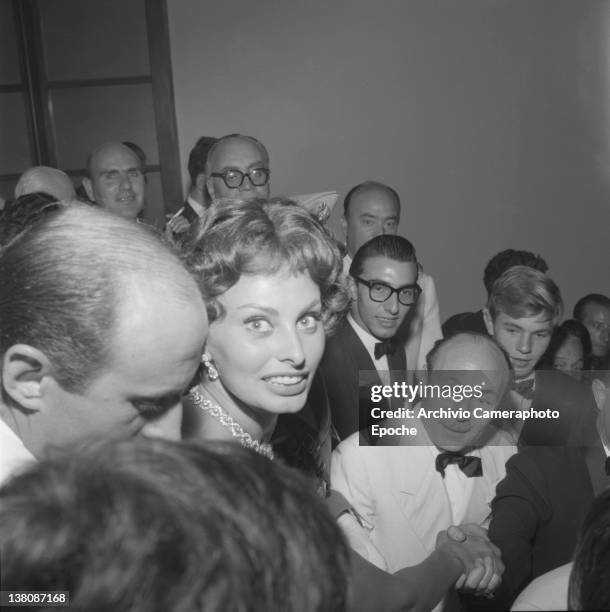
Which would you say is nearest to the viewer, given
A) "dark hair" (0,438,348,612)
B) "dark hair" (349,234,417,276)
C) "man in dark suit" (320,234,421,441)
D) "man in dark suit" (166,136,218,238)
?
"dark hair" (0,438,348,612)

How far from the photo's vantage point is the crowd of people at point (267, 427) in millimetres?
601

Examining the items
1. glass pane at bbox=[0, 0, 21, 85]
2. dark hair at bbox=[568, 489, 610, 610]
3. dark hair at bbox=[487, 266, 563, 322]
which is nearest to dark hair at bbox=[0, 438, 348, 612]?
dark hair at bbox=[568, 489, 610, 610]

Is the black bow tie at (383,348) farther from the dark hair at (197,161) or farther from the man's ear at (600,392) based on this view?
the dark hair at (197,161)

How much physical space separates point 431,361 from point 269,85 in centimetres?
375

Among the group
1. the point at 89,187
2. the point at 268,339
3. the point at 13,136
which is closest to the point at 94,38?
the point at 13,136

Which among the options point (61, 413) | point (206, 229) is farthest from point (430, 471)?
point (61, 413)

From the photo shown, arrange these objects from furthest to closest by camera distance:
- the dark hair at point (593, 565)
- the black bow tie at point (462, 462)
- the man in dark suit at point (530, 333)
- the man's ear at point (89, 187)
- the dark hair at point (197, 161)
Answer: the dark hair at point (197, 161) → the man's ear at point (89, 187) → the man in dark suit at point (530, 333) → the black bow tie at point (462, 462) → the dark hair at point (593, 565)

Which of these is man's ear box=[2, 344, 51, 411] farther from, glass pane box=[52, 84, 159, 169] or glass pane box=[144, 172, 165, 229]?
glass pane box=[52, 84, 159, 169]

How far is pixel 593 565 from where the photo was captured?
2.32ft

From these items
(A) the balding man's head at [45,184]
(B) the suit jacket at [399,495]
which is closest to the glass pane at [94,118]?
(A) the balding man's head at [45,184]

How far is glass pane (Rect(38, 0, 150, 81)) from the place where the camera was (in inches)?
216

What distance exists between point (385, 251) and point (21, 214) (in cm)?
147

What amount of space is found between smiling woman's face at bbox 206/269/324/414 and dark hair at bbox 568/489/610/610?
35.4 inches

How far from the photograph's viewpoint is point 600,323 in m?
4.66
